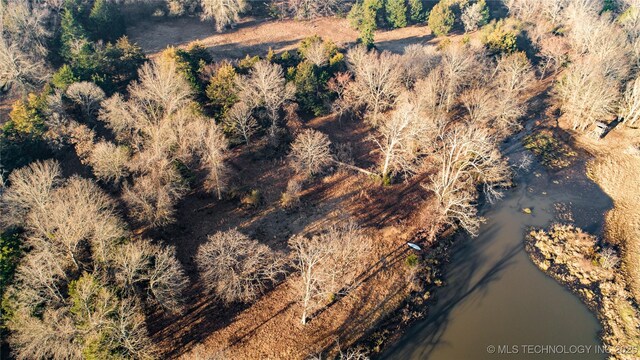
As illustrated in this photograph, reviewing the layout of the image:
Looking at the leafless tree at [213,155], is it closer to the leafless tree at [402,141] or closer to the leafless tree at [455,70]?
the leafless tree at [402,141]

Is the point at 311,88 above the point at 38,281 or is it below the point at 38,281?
above

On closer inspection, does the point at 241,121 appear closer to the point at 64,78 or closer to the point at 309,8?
the point at 64,78

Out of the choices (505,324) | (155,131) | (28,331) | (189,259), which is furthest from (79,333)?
(505,324)

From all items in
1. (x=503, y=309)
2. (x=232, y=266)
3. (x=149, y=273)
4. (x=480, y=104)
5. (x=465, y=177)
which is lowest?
(x=503, y=309)

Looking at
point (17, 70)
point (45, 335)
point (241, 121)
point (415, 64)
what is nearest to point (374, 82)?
point (415, 64)

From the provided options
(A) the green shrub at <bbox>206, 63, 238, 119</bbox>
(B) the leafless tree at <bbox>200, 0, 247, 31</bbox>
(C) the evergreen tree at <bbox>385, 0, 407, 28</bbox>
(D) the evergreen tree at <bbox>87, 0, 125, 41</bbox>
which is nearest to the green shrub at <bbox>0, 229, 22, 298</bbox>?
(A) the green shrub at <bbox>206, 63, 238, 119</bbox>

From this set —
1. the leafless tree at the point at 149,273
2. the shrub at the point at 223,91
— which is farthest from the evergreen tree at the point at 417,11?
the leafless tree at the point at 149,273

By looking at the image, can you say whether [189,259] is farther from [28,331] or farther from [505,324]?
[505,324]
